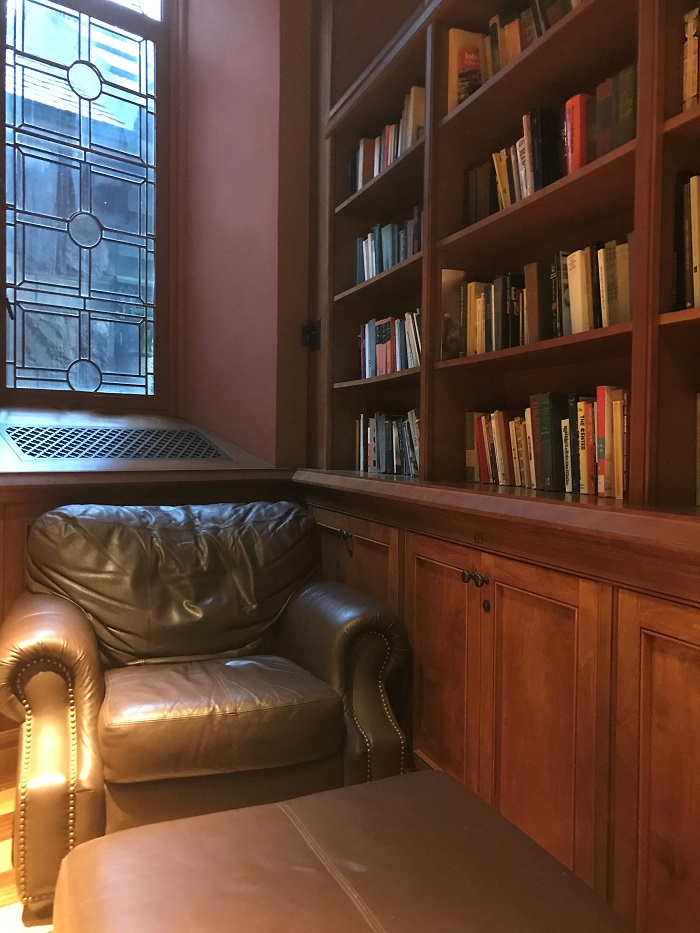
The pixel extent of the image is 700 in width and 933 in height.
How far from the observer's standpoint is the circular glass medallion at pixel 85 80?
3.08 m

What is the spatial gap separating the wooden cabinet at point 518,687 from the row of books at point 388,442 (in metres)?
0.37

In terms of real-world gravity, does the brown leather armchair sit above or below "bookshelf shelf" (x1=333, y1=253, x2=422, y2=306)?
below

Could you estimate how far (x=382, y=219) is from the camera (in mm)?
2709

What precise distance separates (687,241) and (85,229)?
8.77ft

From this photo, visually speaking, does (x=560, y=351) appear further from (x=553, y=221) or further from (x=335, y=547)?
(x=335, y=547)

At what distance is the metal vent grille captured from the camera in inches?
101

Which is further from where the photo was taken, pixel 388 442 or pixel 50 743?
pixel 388 442

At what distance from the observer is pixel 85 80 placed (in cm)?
311

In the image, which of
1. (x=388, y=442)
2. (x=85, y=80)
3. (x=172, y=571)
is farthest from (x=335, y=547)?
(x=85, y=80)

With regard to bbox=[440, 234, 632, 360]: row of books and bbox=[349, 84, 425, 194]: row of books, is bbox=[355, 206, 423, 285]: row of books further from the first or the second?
bbox=[440, 234, 632, 360]: row of books

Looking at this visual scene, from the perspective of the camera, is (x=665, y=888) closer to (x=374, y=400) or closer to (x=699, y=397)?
(x=699, y=397)

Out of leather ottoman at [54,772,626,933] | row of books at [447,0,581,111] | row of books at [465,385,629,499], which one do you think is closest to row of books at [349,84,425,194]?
row of books at [447,0,581,111]

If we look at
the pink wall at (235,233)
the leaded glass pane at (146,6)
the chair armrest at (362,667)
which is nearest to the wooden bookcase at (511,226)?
the pink wall at (235,233)

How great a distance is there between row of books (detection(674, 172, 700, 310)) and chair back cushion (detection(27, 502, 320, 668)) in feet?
4.88
